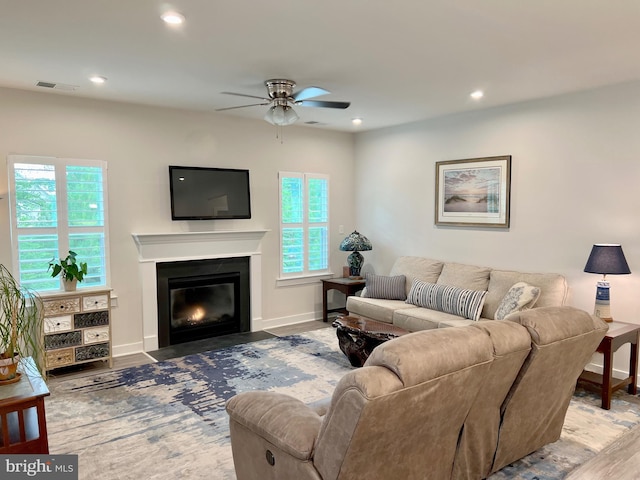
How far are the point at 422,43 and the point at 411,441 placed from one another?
2.45 metres

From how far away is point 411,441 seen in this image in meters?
1.88

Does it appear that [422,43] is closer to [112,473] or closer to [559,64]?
[559,64]

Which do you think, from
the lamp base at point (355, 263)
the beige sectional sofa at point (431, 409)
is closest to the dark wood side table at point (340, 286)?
the lamp base at point (355, 263)

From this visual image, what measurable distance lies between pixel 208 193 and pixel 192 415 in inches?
106

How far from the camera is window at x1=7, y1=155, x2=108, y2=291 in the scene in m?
4.30

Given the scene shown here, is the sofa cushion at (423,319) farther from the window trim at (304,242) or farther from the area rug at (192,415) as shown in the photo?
the window trim at (304,242)

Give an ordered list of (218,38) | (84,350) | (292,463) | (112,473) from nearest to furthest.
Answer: (292,463)
(112,473)
(218,38)
(84,350)

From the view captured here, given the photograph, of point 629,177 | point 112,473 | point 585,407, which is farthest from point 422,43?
point 112,473

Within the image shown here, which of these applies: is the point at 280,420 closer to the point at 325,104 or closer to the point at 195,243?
the point at 325,104

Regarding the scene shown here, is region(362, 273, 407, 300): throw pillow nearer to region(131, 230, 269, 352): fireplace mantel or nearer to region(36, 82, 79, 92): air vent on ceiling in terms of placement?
region(131, 230, 269, 352): fireplace mantel

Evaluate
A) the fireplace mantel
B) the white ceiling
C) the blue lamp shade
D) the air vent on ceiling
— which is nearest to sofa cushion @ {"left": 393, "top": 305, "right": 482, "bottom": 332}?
the blue lamp shade

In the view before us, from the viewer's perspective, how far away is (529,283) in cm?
451

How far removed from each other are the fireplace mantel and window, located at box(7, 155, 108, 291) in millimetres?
438

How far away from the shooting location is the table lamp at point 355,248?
20.5 feet
